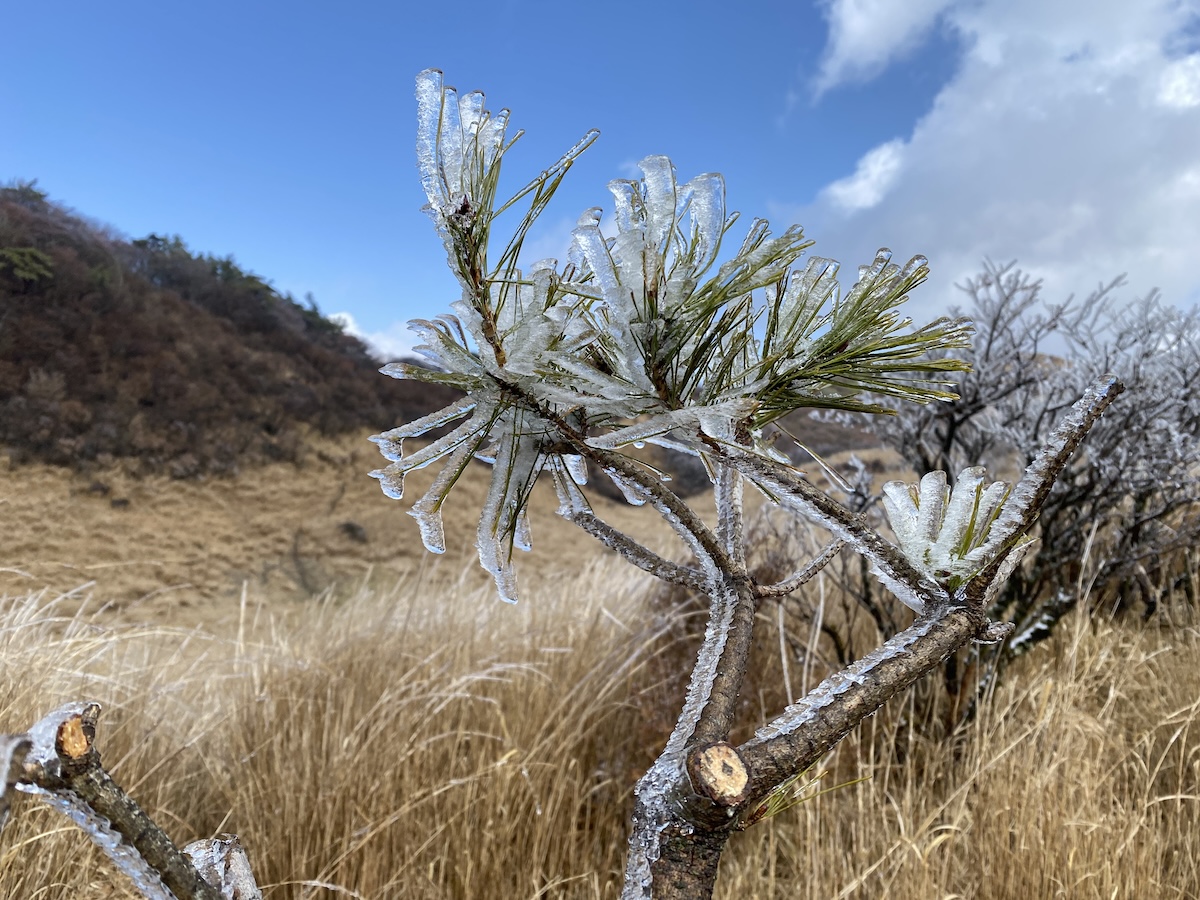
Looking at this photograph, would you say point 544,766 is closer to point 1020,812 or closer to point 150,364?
point 1020,812

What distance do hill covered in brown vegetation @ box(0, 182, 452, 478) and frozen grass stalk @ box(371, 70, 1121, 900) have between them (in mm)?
4860

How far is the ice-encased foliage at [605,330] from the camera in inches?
17.9

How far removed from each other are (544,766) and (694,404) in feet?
4.83

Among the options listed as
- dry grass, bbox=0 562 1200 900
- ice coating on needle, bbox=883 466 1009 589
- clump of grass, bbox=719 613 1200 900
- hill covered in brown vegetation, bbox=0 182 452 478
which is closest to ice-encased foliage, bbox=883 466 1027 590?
ice coating on needle, bbox=883 466 1009 589

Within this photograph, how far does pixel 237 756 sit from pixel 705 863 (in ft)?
5.55

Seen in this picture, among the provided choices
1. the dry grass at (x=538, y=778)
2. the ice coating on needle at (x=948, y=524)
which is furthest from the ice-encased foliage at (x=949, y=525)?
the dry grass at (x=538, y=778)

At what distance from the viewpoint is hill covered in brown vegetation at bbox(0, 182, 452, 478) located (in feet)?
14.8

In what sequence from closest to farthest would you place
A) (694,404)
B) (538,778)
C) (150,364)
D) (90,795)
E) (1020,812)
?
(90,795) < (694,404) < (1020,812) < (538,778) < (150,364)

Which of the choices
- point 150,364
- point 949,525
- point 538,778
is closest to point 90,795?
point 949,525

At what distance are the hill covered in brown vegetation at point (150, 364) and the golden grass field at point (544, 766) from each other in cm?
277

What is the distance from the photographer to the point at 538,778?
1709 millimetres

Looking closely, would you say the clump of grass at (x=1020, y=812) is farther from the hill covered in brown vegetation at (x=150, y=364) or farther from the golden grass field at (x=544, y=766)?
the hill covered in brown vegetation at (x=150, y=364)

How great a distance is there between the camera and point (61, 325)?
190 inches

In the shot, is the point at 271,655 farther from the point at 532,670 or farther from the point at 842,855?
the point at 842,855
